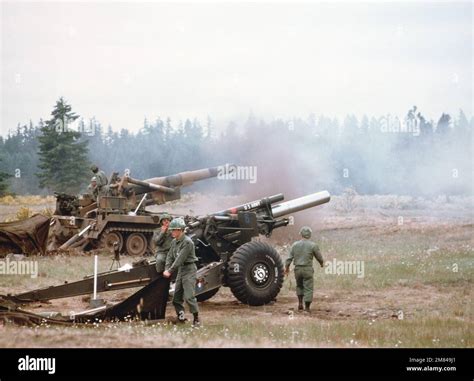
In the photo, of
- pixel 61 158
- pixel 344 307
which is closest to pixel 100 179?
pixel 61 158

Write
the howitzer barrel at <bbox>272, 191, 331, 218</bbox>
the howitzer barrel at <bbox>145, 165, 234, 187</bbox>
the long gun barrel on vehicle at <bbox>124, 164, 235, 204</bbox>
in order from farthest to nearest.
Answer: the howitzer barrel at <bbox>145, 165, 234, 187</bbox>, the long gun barrel on vehicle at <bbox>124, 164, 235, 204</bbox>, the howitzer barrel at <bbox>272, 191, 331, 218</bbox>

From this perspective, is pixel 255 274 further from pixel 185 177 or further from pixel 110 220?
pixel 185 177

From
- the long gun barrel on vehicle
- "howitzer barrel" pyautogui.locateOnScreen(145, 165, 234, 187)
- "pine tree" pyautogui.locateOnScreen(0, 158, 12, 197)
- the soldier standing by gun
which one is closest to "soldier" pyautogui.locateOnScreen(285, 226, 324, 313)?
the soldier standing by gun

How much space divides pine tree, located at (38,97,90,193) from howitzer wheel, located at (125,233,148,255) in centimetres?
805

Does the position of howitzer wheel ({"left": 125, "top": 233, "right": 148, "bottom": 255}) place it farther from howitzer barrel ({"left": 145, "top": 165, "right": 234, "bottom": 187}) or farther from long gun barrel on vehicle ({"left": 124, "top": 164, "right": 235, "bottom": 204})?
howitzer barrel ({"left": 145, "top": 165, "right": 234, "bottom": 187})

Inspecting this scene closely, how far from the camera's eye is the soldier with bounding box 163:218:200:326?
12727 millimetres

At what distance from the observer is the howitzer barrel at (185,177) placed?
1043 inches

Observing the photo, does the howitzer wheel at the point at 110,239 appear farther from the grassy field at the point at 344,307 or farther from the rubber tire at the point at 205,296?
the rubber tire at the point at 205,296

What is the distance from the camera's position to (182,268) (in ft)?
42.2

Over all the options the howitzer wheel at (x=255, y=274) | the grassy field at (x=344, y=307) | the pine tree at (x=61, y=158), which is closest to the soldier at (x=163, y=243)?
the grassy field at (x=344, y=307)

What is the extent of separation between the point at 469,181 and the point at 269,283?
87.4 feet

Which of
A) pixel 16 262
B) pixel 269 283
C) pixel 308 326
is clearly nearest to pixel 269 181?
pixel 16 262

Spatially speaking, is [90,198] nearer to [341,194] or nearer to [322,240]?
[322,240]

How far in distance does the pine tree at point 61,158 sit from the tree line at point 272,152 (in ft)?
0.12
